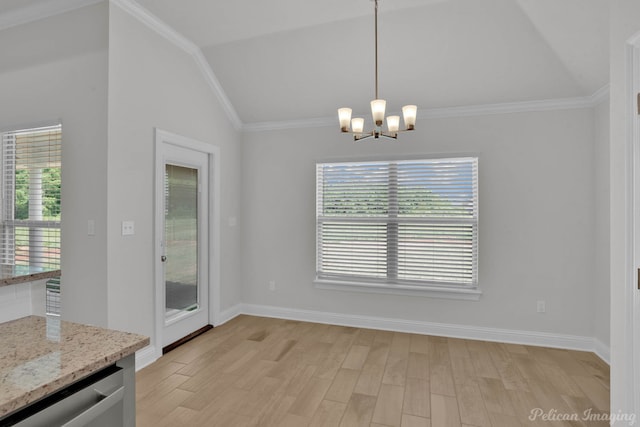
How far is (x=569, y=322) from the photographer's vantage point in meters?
3.49

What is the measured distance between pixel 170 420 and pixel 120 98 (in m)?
2.48

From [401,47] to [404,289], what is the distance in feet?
8.45

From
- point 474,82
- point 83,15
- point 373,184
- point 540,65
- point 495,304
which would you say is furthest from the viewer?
point 373,184

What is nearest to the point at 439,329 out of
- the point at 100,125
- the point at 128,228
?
the point at 128,228

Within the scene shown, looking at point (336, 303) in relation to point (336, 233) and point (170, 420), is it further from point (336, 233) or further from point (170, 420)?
point (170, 420)

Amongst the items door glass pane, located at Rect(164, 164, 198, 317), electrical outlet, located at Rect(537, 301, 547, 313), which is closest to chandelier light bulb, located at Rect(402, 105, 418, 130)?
door glass pane, located at Rect(164, 164, 198, 317)

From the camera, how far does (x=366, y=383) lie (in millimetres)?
2793

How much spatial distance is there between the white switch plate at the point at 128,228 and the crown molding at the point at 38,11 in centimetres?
179

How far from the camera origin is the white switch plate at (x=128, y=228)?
2.83m

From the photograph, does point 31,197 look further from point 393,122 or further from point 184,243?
point 393,122

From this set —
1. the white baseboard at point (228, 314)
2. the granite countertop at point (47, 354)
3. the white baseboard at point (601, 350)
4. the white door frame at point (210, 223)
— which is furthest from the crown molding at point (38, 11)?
the white baseboard at point (601, 350)

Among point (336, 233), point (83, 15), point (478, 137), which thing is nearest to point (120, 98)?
point (83, 15)

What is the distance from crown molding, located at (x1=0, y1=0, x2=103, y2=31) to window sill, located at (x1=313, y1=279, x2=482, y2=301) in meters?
3.56

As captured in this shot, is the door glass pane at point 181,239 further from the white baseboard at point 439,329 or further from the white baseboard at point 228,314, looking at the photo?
the white baseboard at point 439,329
